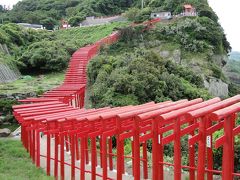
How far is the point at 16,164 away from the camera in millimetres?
12617

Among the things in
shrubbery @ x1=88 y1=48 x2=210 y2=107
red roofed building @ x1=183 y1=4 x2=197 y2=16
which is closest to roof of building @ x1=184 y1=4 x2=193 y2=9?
red roofed building @ x1=183 y1=4 x2=197 y2=16

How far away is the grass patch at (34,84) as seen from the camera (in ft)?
73.7

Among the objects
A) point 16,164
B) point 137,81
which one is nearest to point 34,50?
point 137,81

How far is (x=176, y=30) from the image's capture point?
35250 millimetres

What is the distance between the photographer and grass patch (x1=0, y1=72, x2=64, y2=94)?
22469mm

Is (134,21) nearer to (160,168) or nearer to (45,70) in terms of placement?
(45,70)

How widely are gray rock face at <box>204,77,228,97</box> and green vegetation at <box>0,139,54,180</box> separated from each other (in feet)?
52.5

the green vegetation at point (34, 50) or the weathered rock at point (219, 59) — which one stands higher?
the green vegetation at point (34, 50)

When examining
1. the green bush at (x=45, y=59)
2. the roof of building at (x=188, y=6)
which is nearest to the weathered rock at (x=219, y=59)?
the roof of building at (x=188, y=6)

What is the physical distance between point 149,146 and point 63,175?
4.06 metres

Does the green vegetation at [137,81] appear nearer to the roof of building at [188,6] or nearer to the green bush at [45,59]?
the green bush at [45,59]

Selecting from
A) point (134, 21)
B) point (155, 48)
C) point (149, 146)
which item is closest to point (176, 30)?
point (155, 48)

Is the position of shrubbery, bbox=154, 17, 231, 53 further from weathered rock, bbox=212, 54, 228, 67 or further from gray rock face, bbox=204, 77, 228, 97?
gray rock face, bbox=204, 77, 228, 97

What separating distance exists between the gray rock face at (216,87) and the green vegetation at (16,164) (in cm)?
1599
